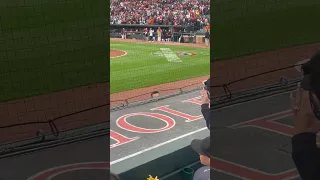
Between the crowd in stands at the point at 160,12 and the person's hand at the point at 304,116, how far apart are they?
11.4m

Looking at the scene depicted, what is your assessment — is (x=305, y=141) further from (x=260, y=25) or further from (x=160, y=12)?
(x=160, y=12)

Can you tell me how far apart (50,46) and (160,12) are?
1419cm

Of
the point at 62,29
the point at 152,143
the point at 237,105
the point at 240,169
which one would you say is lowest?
the point at 152,143

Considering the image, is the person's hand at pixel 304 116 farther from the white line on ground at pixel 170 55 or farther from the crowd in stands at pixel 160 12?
the crowd in stands at pixel 160 12

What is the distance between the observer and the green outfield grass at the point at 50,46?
1.35m

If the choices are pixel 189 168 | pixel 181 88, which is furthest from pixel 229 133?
pixel 181 88

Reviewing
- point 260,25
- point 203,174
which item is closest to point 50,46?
point 260,25

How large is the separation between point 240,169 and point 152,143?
2776 mm

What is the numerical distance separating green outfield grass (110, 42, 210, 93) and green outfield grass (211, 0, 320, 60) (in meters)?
6.85

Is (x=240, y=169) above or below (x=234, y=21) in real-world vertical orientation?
below

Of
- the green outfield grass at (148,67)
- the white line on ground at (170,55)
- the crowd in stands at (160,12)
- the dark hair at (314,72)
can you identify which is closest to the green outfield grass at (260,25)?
the dark hair at (314,72)

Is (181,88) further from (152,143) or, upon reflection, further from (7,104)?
(7,104)

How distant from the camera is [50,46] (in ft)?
4.67

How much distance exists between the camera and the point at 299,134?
195 cm
